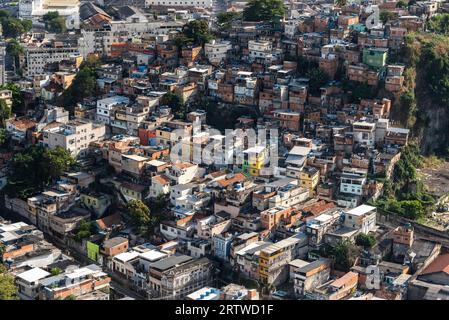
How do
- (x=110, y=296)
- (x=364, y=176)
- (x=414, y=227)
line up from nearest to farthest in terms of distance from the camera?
(x=110, y=296) < (x=414, y=227) < (x=364, y=176)

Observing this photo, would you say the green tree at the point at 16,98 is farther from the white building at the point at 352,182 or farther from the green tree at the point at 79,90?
the white building at the point at 352,182

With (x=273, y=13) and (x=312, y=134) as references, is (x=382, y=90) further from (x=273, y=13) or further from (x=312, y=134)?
(x=273, y=13)

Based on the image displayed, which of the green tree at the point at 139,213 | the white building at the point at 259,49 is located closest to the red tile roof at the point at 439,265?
the green tree at the point at 139,213

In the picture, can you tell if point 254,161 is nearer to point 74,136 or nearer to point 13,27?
point 74,136
